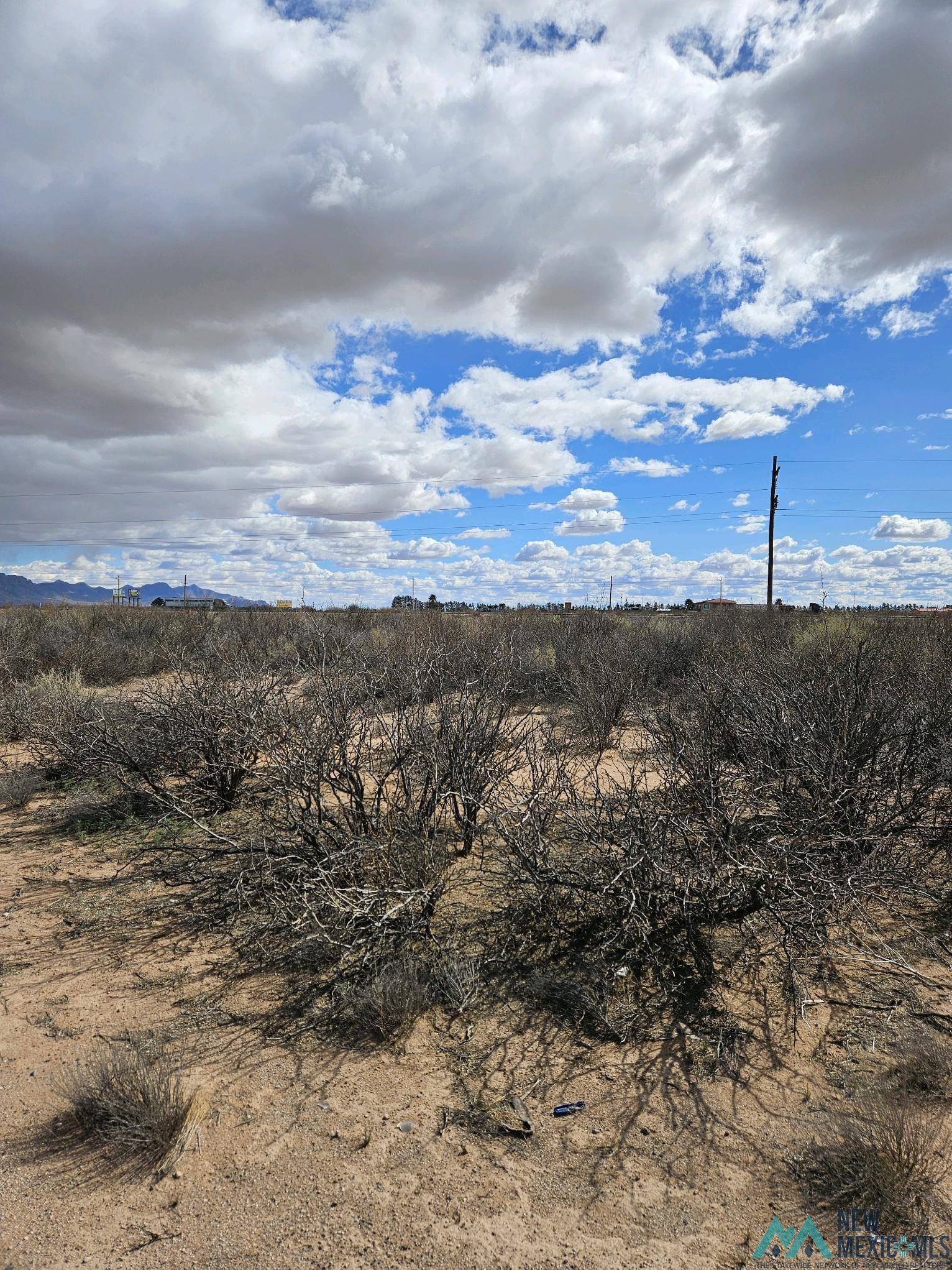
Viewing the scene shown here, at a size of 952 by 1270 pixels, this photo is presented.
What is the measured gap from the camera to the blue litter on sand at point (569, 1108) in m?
3.22

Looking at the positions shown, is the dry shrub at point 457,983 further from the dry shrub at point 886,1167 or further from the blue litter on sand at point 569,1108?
the dry shrub at point 886,1167

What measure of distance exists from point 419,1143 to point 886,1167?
1.84 meters

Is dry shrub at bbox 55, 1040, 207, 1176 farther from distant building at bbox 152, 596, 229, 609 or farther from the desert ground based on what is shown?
distant building at bbox 152, 596, 229, 609

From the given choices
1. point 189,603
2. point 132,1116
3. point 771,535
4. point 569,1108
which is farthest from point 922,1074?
point 189,603

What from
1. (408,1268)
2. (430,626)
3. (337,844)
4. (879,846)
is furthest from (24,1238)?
(430,626)

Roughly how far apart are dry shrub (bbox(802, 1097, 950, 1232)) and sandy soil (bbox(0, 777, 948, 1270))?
13 cm

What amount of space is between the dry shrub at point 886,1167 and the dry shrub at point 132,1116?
2599 millimetres

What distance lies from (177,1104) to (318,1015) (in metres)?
0.95

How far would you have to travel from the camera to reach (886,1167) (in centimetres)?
268

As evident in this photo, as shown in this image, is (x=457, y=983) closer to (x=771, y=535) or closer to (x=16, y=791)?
(x=16, y=791)

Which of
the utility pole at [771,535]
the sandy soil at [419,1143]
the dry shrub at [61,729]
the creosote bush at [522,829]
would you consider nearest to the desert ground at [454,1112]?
the sandy soil at [419,1143]

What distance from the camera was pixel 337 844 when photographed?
16.4 ft

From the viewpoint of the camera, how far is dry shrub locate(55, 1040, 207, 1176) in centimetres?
294

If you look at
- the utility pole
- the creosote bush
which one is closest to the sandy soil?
the creosote bush
